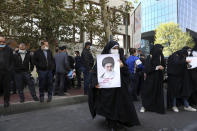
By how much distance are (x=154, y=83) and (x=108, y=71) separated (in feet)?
6.94

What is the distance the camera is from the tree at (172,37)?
4353 cm

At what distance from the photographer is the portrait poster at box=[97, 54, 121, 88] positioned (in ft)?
11.9

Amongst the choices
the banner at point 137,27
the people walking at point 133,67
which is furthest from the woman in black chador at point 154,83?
the banner at point 137,27

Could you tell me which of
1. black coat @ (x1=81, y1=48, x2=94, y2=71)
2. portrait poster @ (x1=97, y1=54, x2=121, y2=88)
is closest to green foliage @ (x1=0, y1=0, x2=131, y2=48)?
black coat @ (x1=81, y1=48, x2=94, y2=71)

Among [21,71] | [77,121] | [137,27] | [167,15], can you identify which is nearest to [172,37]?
[167,15]

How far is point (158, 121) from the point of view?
440cm

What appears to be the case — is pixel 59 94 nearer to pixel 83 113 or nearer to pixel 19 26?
pixel 83 113

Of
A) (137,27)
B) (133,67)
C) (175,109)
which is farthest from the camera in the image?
(137,27)

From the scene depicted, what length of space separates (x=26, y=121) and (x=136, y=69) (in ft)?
14.8

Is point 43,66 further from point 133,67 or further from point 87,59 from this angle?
point 133,67

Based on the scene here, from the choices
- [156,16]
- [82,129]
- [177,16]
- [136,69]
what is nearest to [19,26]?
[136,69]

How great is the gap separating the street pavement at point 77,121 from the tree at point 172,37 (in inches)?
1641

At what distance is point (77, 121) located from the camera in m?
4.46

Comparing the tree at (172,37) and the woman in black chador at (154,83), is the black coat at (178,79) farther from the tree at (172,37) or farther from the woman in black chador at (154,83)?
the tree at (172,37)
